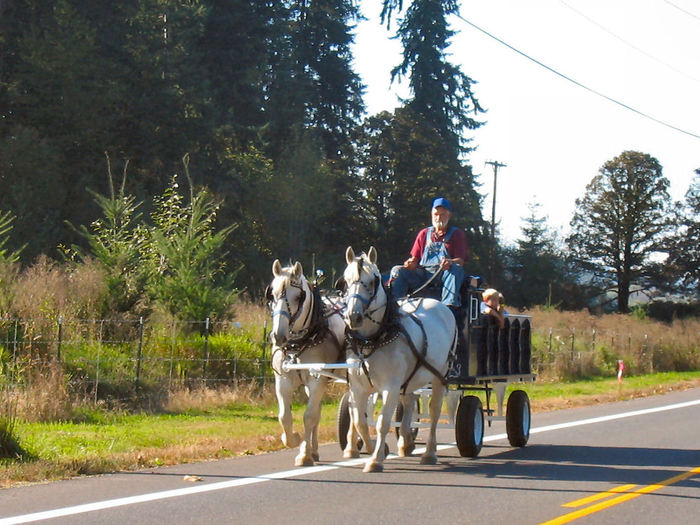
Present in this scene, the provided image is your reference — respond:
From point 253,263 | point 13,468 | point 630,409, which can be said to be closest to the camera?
point 13,468

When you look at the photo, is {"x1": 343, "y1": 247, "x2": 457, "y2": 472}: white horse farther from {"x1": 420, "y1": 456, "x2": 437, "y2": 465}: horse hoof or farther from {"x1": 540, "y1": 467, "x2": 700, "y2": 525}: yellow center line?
{"x1": 540, "y1": 467, "x2": 700, "y2": 525}: yellow center line

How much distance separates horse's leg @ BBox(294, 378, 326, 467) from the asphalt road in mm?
186

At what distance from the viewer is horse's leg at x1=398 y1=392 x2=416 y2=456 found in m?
12.7

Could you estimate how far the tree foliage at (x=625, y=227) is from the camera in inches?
2756

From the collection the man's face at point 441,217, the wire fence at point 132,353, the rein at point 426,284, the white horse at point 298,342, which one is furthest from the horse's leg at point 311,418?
the wire fence at point 132,353

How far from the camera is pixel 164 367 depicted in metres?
19.5

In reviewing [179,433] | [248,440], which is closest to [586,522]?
[248,440]

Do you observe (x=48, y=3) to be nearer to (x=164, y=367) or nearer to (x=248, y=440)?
(x=164, y=367)

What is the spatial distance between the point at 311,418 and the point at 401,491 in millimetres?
1780

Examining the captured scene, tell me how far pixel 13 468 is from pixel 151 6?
125ft

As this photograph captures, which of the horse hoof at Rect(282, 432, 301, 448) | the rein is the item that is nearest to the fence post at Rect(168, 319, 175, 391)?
the rein

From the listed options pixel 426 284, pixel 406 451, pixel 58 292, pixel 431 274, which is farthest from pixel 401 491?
pixel 58 292

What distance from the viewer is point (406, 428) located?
12844mm

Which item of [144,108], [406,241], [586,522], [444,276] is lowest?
[586,522]
